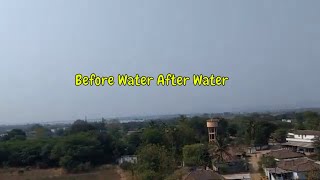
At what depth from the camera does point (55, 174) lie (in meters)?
34.7

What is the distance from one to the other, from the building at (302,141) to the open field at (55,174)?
16.7 meters

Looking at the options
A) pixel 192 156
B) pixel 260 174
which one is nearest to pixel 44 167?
pixel 192 156

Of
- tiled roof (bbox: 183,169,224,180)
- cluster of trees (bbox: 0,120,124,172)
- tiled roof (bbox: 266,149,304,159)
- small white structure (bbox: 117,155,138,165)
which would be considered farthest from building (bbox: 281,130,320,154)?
cluster of trees (bbox: 0,120,124,172)

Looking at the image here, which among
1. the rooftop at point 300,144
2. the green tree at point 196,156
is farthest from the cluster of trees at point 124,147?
the rooftop at point 300,144

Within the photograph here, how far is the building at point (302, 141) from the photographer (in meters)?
35.6

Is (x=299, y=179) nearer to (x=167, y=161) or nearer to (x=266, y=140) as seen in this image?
(x=167, y=161)

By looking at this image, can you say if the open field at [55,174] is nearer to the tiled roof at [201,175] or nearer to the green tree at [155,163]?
the green tree at [155,163]

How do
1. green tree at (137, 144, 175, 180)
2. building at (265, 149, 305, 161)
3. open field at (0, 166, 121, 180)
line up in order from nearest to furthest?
green tree at (137, 144, 175, 180)
building at (265, 149, 305, 161)
open field at (0, 166, 121, 180)

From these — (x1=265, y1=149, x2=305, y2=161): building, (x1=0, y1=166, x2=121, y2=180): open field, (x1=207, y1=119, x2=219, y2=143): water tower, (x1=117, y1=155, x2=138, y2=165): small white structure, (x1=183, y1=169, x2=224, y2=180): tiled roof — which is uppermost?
(x1=207, y1=119, x2=219, y2=143): water tower

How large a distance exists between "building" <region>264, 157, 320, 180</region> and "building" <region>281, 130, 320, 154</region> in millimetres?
11036

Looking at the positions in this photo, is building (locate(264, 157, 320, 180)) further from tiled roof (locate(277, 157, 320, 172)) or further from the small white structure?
the small white structure

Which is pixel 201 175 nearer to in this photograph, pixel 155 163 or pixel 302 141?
pixel 155 163

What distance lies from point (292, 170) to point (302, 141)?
1492 cm

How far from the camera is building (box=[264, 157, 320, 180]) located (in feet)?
76.4
